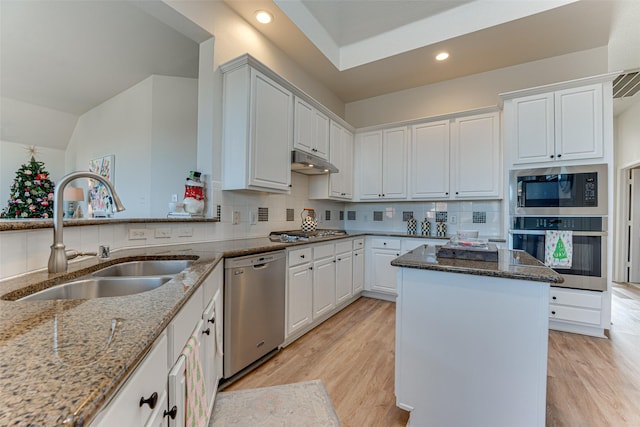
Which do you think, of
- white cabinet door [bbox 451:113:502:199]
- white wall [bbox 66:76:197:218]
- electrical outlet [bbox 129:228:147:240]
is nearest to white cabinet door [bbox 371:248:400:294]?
white cabinet door [bbox 451:113:502:199]

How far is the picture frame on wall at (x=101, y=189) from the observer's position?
443 cm

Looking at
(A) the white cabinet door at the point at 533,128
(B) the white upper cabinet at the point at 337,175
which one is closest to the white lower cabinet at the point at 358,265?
(B) the white upper cabinet at the point at 337,175

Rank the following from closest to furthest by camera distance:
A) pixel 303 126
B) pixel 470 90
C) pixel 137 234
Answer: pixel 137 234 < pixel 303 126 < pixel 470 90

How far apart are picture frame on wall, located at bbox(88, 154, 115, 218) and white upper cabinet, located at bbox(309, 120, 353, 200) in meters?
3.35

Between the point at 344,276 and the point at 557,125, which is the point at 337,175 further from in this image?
the point at 557,125

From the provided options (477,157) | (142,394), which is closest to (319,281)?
(142,394)

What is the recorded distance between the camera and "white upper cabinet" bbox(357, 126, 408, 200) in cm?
374

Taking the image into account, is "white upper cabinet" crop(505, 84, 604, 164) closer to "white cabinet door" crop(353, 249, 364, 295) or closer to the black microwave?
the black microwave

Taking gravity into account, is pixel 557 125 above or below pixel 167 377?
above

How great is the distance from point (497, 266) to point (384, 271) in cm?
221

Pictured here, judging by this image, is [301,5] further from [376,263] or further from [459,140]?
[376,263]

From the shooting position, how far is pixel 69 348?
0.50 metres

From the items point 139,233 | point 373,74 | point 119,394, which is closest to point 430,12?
point 373,74

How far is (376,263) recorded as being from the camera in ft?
11.7
